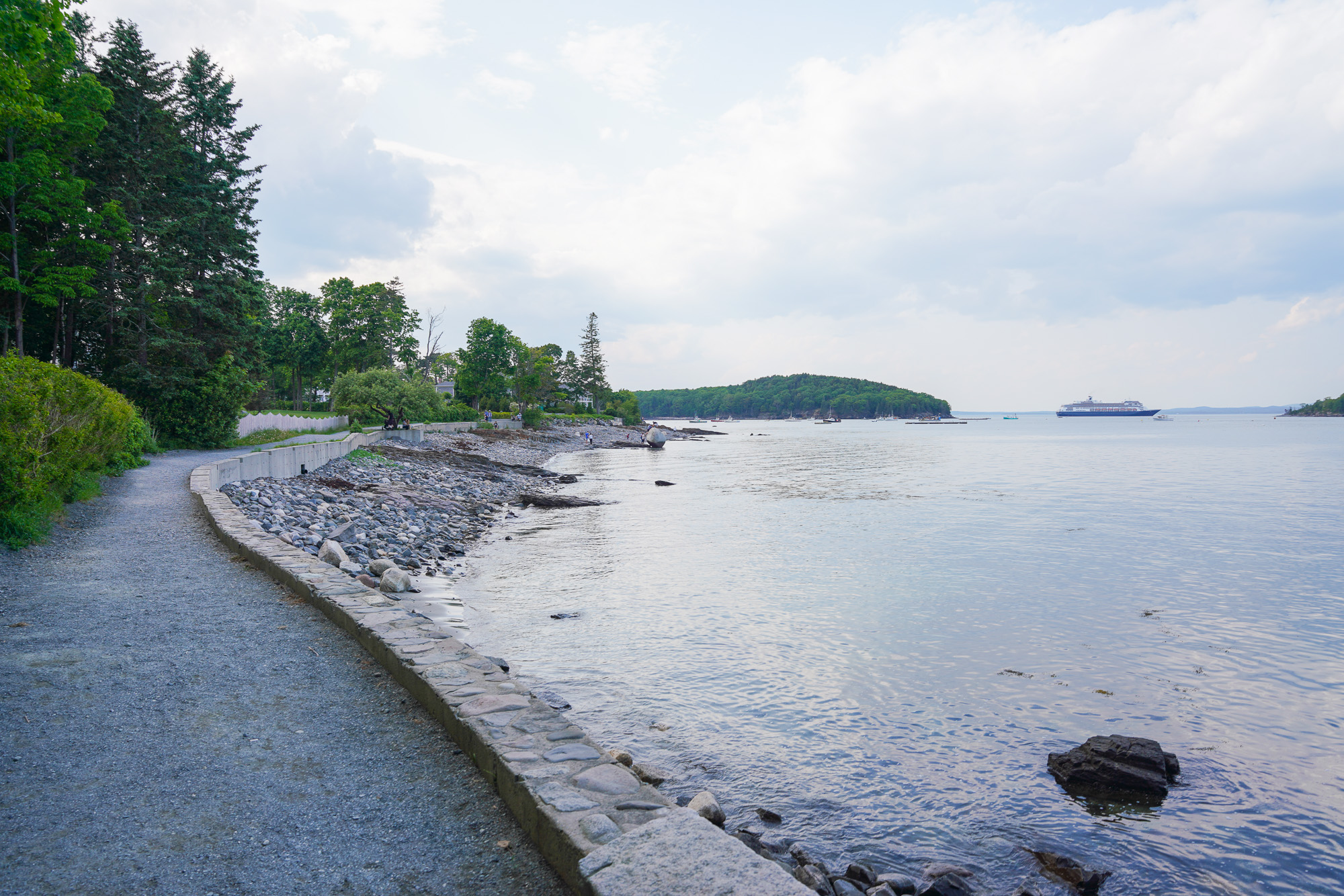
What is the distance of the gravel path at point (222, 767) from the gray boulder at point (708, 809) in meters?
1.60

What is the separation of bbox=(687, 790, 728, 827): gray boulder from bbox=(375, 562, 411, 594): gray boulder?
271 inches

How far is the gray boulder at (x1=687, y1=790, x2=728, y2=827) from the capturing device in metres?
4.75

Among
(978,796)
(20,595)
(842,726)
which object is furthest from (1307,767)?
(20,595)

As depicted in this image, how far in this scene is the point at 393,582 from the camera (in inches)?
409

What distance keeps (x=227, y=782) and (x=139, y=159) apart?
107 feet

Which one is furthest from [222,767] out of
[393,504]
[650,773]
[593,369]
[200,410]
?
[593,369]

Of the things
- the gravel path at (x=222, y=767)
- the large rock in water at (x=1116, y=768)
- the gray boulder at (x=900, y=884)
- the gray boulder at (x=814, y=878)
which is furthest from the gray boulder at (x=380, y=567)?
the large rock in water at (x=1116, y=768)

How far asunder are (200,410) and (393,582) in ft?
70.7

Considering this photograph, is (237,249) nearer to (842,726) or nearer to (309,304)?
(842,726)

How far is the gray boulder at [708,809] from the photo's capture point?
475 centimetres

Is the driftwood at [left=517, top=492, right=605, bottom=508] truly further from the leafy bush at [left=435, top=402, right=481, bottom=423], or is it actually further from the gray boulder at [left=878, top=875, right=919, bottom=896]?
the leafy bush at [left=435, top=402, right=481, bottom=423]

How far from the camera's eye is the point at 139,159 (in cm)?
2744

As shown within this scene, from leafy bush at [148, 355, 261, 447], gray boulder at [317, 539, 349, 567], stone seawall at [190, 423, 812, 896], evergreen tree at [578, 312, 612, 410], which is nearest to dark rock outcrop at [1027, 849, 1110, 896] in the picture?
stone seawall at [190, 423, 812, 896]

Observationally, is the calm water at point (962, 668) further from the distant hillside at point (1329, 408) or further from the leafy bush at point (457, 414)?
the distant hillside at point (1329, 408)
